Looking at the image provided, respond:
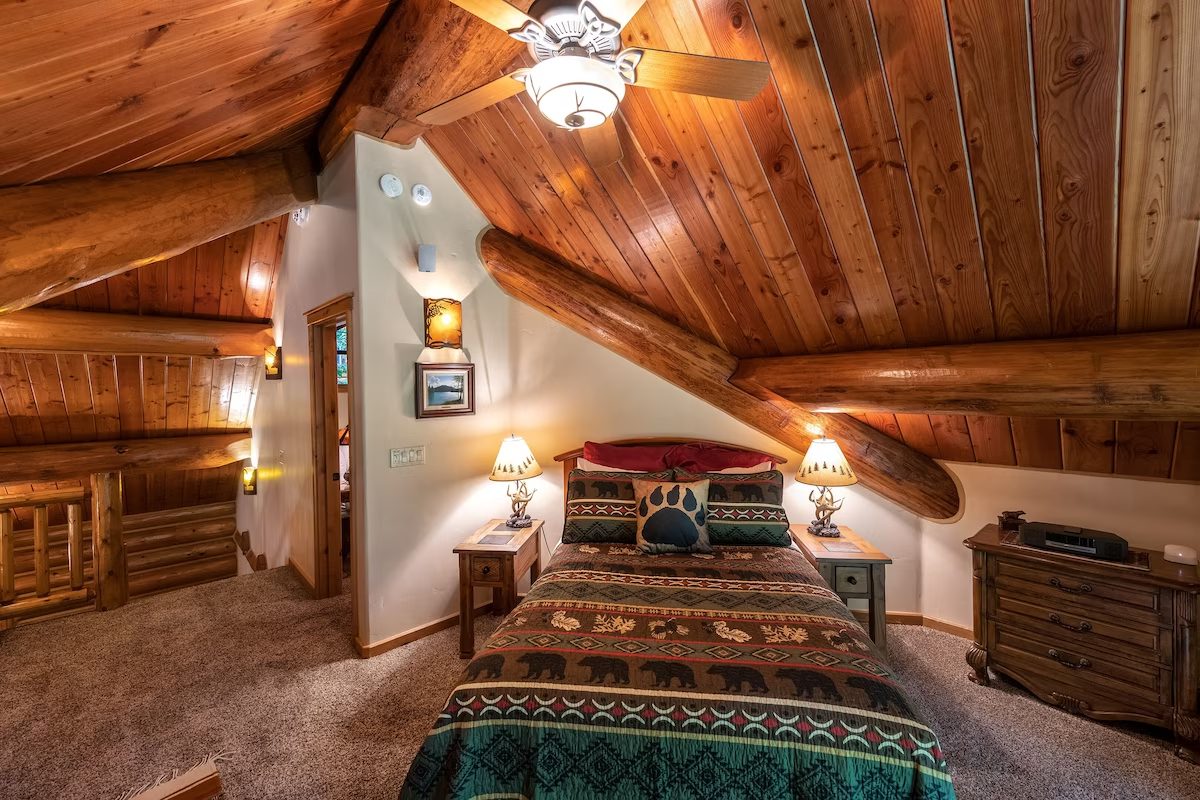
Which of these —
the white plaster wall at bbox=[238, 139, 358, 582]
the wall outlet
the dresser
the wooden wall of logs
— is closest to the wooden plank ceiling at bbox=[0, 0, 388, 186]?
A: the white plaster wall at bbox=[238, 139, 358, 582]

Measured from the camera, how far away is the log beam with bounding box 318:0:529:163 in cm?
188

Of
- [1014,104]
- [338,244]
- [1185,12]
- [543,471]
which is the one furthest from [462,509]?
[1185,12]

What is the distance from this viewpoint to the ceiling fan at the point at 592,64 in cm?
128

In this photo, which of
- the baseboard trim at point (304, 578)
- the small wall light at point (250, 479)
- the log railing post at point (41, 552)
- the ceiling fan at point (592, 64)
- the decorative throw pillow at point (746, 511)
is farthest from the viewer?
the small wall light at point (250, 479)

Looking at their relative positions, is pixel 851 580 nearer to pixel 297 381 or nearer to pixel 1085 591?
pixel 1085 591

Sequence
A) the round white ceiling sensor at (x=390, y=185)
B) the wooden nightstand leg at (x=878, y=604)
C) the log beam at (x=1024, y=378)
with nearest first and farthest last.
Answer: the log beam at (x=1024, y=378) → the wooden nightstand leg at (x=878, y=604) → the round white ceiling sensor at (x=390, y=185)

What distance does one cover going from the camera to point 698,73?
4.42ft

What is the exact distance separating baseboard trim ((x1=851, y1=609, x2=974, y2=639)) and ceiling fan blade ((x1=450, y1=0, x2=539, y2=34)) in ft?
11.3

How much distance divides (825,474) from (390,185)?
2994 millimetres

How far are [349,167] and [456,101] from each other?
4.95ft

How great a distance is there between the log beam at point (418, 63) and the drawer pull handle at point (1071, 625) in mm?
3331

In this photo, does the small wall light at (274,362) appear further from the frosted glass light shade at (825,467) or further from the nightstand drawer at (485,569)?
the frosted glass light shade at (825,467)

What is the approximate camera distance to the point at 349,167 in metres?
2.76

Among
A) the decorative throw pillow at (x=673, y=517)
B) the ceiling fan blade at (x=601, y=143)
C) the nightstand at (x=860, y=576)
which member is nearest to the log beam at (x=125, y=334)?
the decorative throw pillow at (x=673, y=517)
